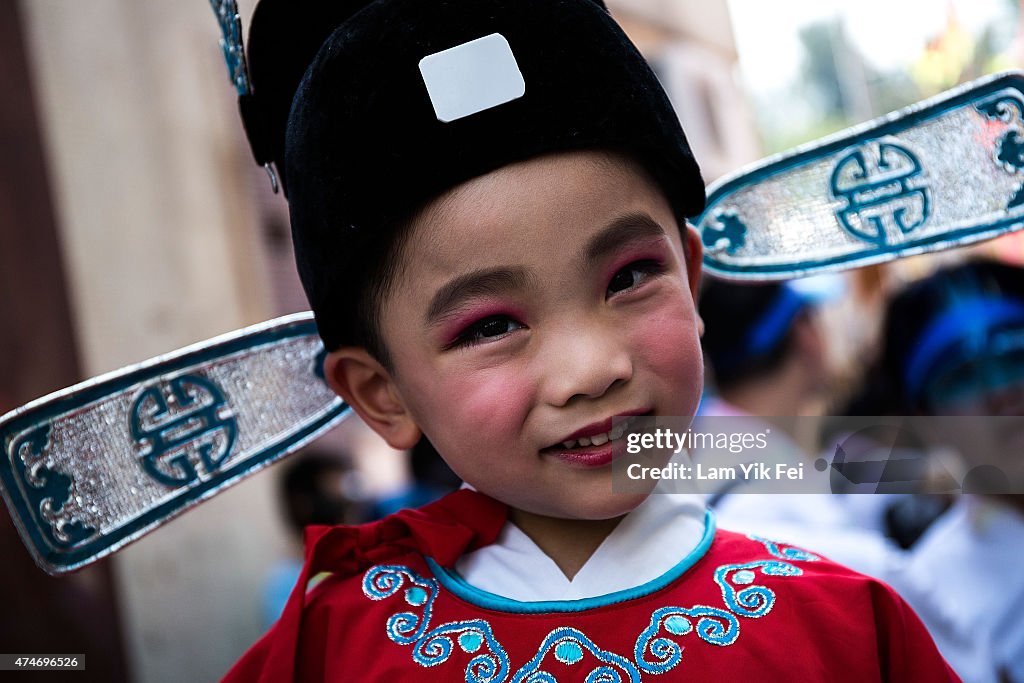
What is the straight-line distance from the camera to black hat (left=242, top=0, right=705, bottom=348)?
1.10 metres

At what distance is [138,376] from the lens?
1.35 m

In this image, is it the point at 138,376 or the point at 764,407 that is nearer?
the point at 138,376

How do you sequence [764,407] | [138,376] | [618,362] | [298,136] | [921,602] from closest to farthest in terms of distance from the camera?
[618,362]
[298,136]
[138,376]
[921,602]
[764,407]

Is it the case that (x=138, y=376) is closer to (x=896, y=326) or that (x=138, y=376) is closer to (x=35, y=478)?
(x=35, y=478)

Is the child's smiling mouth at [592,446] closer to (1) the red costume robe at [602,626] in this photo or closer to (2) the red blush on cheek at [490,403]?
(2) the red blush on cheek at [490,403]

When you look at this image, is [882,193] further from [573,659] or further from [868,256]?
[573,659]

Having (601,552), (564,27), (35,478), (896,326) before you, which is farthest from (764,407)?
(35,478)

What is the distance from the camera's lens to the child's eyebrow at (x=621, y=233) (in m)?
1.10

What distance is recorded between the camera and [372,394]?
1.32 m

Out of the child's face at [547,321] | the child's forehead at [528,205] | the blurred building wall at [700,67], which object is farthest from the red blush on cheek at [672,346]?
the blurred building wall at [700,67]

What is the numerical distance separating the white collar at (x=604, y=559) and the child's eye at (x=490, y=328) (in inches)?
12.5

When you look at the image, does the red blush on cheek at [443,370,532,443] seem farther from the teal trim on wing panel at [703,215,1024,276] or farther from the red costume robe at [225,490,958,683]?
the teal trim on wing panel at [703,215,1024,276]

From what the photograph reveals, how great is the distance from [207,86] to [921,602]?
→ 11.9 feet

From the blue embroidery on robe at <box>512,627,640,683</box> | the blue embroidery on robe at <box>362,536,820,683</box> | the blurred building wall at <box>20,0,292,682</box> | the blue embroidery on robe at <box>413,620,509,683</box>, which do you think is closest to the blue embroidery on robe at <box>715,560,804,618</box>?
the blue embroidery on robe at <box>362,536,820,683</box>
